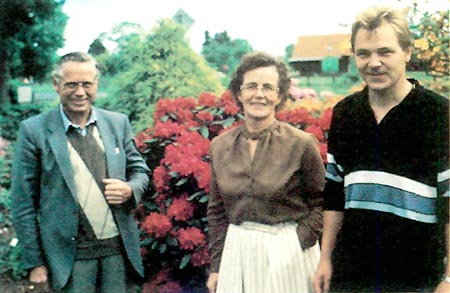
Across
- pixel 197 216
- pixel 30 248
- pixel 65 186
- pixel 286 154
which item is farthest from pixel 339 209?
pixel 30 248

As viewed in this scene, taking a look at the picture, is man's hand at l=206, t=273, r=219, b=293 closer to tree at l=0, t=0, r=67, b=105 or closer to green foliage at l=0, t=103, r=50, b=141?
green foliage at l=0, t=103, r=50, b=141

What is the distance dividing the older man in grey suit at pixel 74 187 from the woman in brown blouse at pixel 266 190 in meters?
0.32

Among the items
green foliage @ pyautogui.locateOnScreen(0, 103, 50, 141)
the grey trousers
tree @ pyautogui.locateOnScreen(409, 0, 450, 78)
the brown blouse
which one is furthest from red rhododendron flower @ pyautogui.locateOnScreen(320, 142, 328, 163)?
green foliage @ pyautogui.locateOnScreen(0, 103, 50, 141)

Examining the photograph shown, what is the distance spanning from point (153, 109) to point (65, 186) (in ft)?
1.22

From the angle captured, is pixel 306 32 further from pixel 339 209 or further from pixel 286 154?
pixel 339 209

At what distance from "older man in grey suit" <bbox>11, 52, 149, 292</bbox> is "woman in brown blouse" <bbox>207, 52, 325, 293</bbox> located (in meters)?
0.32

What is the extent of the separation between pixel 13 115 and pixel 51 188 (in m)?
0.29

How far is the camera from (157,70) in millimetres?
1740

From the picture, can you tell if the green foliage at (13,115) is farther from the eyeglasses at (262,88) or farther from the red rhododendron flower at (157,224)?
the eyeglasses at (262,88)

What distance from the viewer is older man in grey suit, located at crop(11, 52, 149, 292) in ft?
5.25

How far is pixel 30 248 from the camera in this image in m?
1.61

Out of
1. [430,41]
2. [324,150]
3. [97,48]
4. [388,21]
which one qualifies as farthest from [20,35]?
[430,41]

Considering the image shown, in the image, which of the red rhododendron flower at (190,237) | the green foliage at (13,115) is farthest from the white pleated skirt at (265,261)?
the green foliage at (13,115)

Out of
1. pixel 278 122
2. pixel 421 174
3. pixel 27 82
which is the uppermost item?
pixel 27 82
